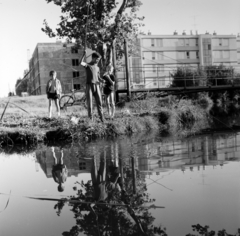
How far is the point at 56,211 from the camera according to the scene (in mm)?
3193

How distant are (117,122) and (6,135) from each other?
3.03 meters

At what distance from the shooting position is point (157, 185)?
3.93 metres

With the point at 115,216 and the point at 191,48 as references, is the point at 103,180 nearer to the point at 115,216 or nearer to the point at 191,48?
the point at 115,216

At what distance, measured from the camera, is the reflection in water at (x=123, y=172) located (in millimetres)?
2815

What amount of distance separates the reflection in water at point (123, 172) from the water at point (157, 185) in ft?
0.05

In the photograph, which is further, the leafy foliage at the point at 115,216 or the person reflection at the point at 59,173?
the person reflection at the point at 59,173

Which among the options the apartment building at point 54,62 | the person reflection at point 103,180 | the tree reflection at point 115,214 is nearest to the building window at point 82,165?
the person reflection at point 103,180

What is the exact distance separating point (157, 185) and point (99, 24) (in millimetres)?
19937

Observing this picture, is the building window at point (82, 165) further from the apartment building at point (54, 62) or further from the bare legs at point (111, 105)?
the apartment building at point (54, 62)

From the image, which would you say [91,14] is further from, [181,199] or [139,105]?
[181,199]

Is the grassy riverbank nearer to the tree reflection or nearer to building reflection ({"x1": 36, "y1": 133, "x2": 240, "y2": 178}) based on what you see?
building reflection ({"x1": 36, "y1": 133, "x2": 240, "y2": 178})

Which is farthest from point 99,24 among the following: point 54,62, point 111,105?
point 54,62

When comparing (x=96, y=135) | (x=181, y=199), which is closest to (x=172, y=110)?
(x=96, y=135)

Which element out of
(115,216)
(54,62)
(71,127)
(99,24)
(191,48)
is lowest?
(115,216)
